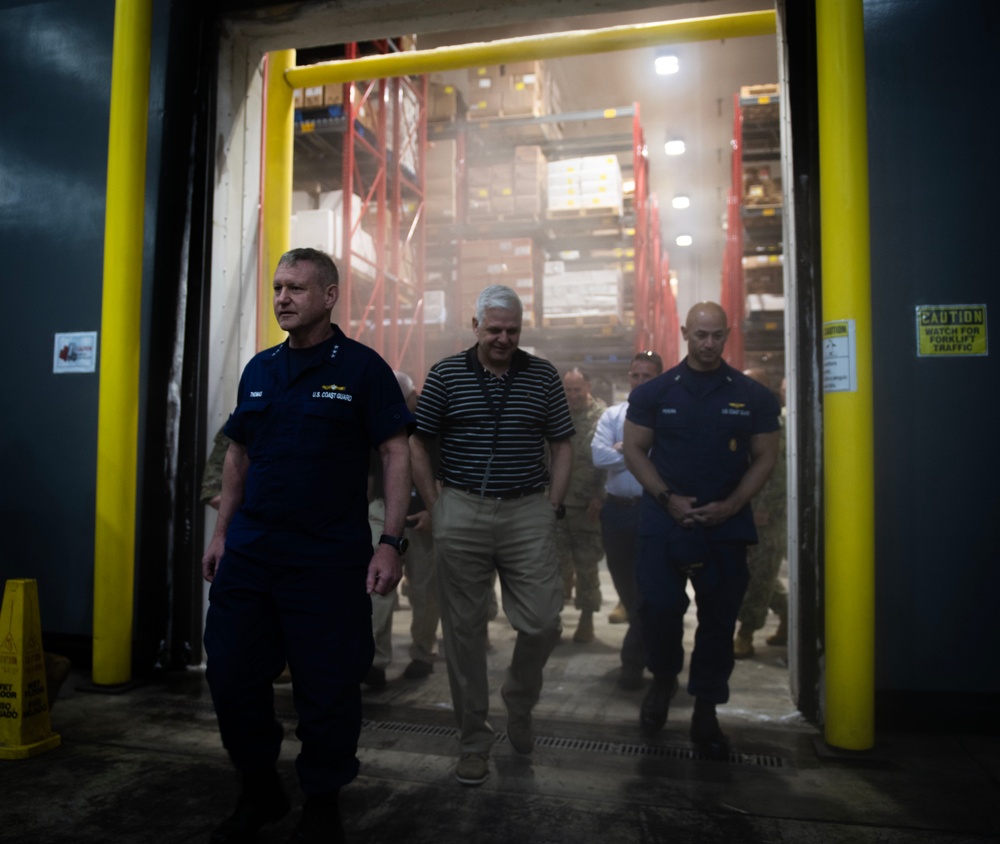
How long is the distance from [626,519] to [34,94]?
176 inches

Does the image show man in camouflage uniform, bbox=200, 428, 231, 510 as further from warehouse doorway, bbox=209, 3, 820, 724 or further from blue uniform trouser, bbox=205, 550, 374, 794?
blue uniform trouser, bbox=205, 550, 374, 794

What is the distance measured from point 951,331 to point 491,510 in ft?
7.43

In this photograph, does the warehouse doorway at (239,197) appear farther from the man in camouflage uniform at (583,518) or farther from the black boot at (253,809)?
the black boot at (253,809)

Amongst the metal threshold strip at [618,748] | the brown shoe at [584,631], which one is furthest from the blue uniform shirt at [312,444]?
the brown shoe at [584,631]

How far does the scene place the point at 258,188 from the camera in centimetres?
493

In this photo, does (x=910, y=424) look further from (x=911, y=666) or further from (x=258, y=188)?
(x=258, y=188)

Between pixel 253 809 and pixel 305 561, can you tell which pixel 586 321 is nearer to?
pixel 305 561

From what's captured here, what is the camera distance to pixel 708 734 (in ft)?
11.2

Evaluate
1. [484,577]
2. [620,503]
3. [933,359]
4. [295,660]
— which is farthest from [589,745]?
[933,359]

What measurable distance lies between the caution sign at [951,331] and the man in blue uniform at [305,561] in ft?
8.16

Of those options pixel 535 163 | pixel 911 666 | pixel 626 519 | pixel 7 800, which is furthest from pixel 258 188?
pixel 535 163

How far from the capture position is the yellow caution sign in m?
3.17

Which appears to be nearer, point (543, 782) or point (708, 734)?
point (543, 782)

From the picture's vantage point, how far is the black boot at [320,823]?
7.66 feet
